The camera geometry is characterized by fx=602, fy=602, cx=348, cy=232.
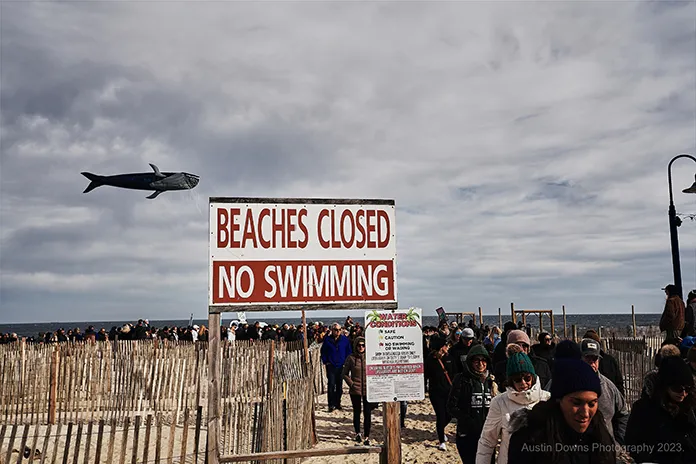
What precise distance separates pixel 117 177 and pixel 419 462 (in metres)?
12.8

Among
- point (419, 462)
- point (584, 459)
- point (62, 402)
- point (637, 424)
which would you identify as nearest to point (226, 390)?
point (62, 402)

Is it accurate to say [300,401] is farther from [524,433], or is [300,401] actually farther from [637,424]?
[524,433]

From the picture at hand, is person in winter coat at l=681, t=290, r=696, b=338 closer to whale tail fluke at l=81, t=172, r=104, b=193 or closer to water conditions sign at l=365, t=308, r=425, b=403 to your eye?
water conditions sign at l=365, t=308, r=425, b=403

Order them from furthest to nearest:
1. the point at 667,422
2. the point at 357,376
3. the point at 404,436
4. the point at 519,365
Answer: the point at 404,436 < the point at 357,376 < the point at 519,365 < the point at 667,422

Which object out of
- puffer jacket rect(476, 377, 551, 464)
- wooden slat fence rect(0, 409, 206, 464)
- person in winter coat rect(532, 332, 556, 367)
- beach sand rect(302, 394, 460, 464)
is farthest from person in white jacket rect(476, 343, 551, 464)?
beach sand rect(302, 394, 460, 464)

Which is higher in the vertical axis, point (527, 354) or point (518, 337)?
point (518, 337)

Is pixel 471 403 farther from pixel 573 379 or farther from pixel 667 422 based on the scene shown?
pixel 573 379

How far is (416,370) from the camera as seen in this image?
516cm

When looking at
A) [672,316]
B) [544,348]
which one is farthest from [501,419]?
[672,316]

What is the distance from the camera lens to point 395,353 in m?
5.18

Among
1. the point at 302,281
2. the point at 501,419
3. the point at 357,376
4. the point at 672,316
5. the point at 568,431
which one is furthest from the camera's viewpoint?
the point at 672,316

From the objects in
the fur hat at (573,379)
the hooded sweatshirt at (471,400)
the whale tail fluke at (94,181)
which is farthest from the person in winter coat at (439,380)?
the whale tail fluke at (94,181)

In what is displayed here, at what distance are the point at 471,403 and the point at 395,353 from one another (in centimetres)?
144

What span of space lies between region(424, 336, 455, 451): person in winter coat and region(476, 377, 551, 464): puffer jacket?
16.8 feet
